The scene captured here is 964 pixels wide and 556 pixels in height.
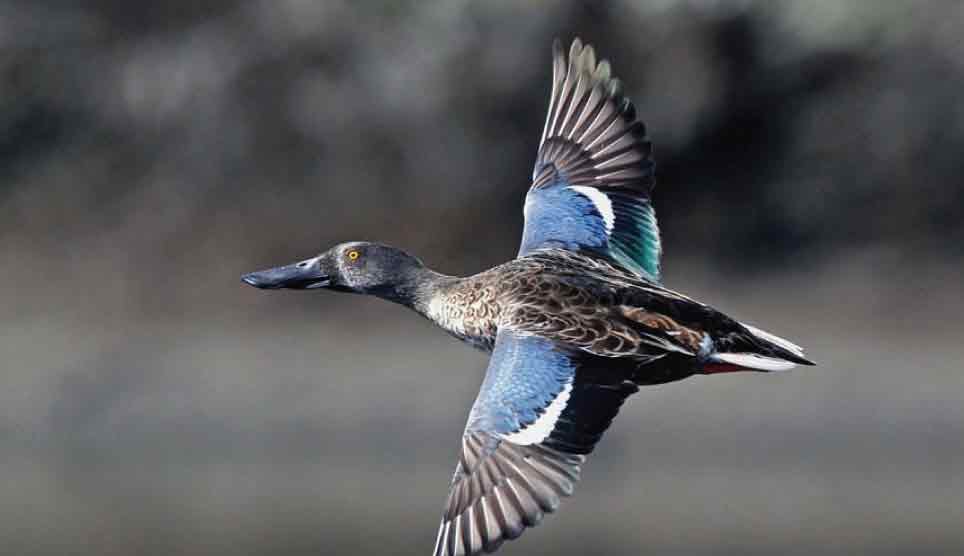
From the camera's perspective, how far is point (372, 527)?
6227 mm

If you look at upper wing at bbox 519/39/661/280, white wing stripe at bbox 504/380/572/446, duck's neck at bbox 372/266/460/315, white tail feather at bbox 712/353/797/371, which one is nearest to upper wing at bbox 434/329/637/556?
white wing stripe at bbox 504/380/572/446

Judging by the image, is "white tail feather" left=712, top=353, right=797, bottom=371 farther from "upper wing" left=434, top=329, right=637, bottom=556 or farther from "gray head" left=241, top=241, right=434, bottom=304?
"gray head" left=241, top=241, right=434, bottom=304

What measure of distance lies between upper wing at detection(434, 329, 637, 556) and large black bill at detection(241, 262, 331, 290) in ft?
1.79

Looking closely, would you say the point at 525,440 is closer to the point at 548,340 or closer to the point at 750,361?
the point at 548,340

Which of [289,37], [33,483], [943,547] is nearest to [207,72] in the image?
[289,37]

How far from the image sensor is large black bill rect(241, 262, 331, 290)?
11.1ft

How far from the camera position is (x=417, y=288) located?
3.34 m

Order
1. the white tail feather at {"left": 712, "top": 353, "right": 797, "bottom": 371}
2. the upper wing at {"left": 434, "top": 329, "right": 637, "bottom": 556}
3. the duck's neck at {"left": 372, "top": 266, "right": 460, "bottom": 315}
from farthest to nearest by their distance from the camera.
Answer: the duck's neck at {"left": 372, "top": 266, "right": 460, "bottom": 315}
the white tail feather at {"left": 712, "top": 353, "right": 797, "bottom": 371}
the upper wing at {"left": 434, "top": 329, "right": 637, "bottom": 556}

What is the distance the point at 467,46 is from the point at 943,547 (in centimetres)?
360

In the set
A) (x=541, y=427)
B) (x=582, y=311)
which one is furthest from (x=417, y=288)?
(x=541, y=427)

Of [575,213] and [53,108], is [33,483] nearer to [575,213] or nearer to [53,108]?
[53,108]

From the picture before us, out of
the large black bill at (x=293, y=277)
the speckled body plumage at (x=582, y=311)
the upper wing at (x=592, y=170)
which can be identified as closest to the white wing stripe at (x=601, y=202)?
the upper wing at (x=592, y=170)

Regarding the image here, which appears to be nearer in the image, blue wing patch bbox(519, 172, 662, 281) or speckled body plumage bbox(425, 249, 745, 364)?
speckled body plumage bbox(425, 249, 745, 364)

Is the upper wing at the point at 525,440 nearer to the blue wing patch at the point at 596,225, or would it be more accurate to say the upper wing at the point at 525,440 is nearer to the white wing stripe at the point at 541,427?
the white wing stripe at the point at 541,427
